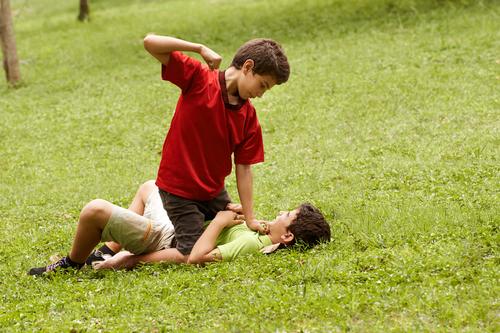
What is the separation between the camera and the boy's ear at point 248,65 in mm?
3645

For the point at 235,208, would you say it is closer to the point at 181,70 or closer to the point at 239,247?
the point at 239,247

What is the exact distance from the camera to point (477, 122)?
7062 millimetres

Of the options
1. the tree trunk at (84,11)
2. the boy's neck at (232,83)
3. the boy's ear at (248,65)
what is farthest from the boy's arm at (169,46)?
the tree trunk at (84,11)

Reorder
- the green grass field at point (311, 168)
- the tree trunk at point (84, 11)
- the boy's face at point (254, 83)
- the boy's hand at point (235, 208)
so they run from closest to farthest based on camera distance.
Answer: the green grass field at point (311, 168) → the boy's face at point (254, 83) → the boy's hand at point (235, 208) → the tree trunk at point (84, 11)

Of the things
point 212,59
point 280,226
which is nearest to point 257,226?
point 280,226

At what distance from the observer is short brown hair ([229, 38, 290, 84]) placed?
3.62 metres

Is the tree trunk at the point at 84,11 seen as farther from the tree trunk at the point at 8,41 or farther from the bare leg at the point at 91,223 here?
the bare leg at the point at 91,223

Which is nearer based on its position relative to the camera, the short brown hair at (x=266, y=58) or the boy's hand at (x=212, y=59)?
the boy's hand at (x=212, y=59)

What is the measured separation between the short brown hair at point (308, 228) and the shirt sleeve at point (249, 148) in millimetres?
621

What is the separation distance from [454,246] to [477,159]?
8.35 ft

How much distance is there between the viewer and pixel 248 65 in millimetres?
3682

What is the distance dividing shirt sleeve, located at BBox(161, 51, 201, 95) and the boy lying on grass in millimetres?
1154

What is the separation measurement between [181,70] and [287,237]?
1710mm

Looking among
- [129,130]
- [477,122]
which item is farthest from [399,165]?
[129,130]
